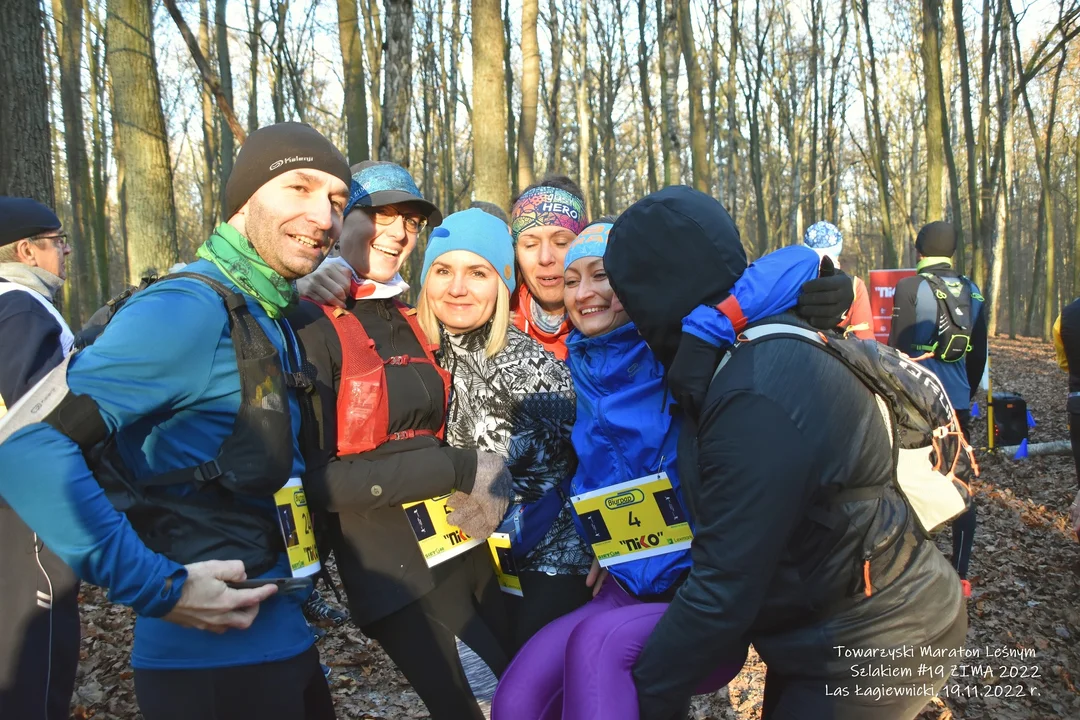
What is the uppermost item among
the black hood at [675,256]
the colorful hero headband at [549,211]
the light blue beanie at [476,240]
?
the colorful hero headband at [549,211]

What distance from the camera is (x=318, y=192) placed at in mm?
2064

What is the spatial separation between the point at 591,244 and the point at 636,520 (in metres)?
0.99

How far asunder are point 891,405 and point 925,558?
1.34ft

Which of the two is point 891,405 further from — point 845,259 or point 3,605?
point 845,259

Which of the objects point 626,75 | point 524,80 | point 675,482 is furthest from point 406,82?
point 626,75

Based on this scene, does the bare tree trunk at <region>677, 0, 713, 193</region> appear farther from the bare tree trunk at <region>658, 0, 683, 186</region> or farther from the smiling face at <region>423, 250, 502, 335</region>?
the smiling face at <region>423, 250, 502, 335</region>

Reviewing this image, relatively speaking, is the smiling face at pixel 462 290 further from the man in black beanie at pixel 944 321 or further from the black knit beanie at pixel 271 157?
the man in black beanie at pixel 944 321

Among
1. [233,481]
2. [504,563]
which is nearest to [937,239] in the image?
[504,563]

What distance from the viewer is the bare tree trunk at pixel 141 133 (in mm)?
5805

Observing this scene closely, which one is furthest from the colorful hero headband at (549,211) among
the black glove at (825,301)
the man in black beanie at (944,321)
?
the man in black beanie at (944,321)

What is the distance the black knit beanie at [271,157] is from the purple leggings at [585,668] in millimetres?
1548

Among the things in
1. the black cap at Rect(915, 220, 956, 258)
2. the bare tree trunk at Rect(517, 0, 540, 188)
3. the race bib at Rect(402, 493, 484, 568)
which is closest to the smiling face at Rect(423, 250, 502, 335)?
the race bib at Rect(402, 493, 484, 568)

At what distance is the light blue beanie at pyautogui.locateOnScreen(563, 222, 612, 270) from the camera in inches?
105

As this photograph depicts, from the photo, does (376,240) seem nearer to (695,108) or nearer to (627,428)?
(627,428)
